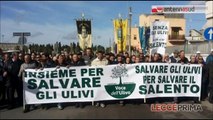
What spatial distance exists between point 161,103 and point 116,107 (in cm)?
160

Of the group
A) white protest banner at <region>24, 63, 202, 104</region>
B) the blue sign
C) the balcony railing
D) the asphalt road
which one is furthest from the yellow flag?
the balcony railing

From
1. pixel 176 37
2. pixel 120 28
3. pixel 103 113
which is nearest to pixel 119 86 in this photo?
pixel 103 113

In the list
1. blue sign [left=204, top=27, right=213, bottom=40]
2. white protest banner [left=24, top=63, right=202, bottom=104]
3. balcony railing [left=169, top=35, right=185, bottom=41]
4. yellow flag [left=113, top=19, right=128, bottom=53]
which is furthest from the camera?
balcony railing [left=169, top=35, right=185, bottom=41]

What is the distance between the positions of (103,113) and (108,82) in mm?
1511

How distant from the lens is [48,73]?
37.3 feet

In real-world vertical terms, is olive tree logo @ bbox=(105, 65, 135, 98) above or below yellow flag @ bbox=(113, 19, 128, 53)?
below

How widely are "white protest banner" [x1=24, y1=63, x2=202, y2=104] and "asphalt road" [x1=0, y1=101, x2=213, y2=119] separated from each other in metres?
0.39

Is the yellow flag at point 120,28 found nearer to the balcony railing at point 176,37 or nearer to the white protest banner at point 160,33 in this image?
the white protest banner at point 160,33

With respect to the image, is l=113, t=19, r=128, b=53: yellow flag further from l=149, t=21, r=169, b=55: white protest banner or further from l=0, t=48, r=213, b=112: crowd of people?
l=0, t=48, r=213, b=112: crowd of people

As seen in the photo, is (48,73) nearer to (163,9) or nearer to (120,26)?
(120,26)

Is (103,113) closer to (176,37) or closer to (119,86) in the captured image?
(119,86)

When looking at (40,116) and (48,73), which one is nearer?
(40,116)

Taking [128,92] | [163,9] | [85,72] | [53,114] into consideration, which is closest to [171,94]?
[128,92]

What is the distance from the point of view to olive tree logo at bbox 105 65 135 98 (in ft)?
38.2
